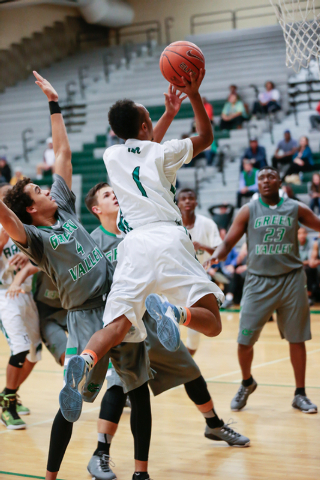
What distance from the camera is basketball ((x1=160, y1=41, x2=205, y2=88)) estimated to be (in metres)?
3.36

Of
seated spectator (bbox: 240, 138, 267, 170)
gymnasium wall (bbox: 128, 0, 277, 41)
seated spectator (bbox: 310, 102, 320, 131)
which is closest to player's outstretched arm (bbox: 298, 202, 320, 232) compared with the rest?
seated spectator (bbox: 240, 138, 267, 170)

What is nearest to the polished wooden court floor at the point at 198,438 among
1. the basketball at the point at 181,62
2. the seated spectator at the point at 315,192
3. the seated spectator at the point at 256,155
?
the basketball at the point at 181,62

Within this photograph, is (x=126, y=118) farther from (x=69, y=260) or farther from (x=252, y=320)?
(x=252, y=320)

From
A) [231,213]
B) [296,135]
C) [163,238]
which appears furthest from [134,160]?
[296,135]

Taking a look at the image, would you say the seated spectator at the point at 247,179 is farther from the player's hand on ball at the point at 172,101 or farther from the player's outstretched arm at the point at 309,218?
the player's hand on ball at the point at 172,101

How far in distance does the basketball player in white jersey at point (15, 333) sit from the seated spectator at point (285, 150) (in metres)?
8.61

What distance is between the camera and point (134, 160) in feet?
10.7

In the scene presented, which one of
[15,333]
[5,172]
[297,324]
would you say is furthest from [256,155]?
[15,333]

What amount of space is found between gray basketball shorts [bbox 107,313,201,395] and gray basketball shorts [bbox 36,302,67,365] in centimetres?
112

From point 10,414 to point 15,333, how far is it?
61 cm

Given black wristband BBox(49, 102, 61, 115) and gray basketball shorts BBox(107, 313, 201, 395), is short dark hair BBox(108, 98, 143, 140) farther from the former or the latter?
gray basketball shorts BBox(107, 313, 201, 395)

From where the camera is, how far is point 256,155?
12.8 metres

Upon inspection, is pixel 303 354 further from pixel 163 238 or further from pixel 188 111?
pixel 188 111

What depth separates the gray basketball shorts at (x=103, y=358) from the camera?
10.7ft
